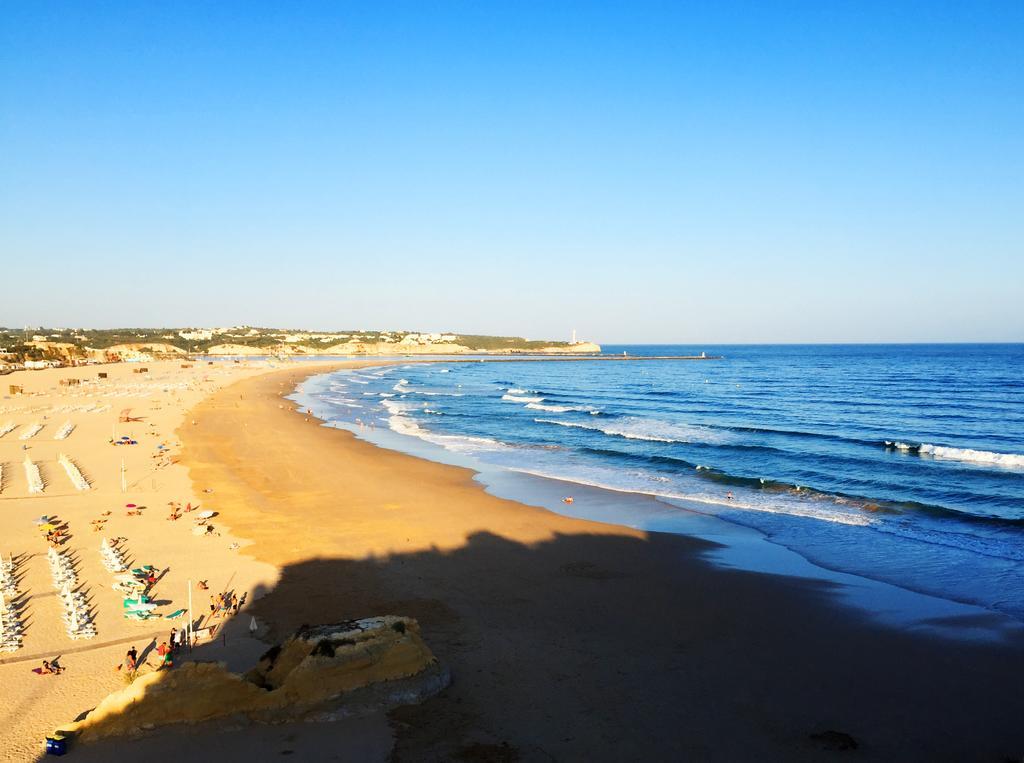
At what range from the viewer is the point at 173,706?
35.0ft

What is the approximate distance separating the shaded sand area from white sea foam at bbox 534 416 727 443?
1902 cm

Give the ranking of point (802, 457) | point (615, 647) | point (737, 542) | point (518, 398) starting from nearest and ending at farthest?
1. point (615, 647)
2. point (737, 542)
3. point (802, 457)
4. point (518, 398)

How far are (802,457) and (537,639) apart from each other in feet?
83.0

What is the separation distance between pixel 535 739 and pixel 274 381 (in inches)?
3540

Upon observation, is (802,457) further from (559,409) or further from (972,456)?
(559,409)

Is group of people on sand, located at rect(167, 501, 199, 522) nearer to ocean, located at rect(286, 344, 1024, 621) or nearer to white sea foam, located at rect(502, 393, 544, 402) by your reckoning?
ocean, located at rect(286, 344, 1024, 621)

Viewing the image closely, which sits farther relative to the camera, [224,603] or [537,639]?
[224,603]

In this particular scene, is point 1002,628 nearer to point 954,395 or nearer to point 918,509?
point 918,509

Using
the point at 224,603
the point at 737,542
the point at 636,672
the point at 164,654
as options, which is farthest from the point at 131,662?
the point at 737,542

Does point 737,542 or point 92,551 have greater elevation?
point 737,542

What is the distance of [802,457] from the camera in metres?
34.8

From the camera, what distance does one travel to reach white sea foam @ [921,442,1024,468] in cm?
3139

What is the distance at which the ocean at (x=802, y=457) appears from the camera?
20734mm

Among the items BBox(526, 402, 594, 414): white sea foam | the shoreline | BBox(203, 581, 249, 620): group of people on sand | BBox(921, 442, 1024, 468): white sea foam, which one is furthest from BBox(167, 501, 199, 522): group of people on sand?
BBox(526, 402, 594, 414): white sea foam
